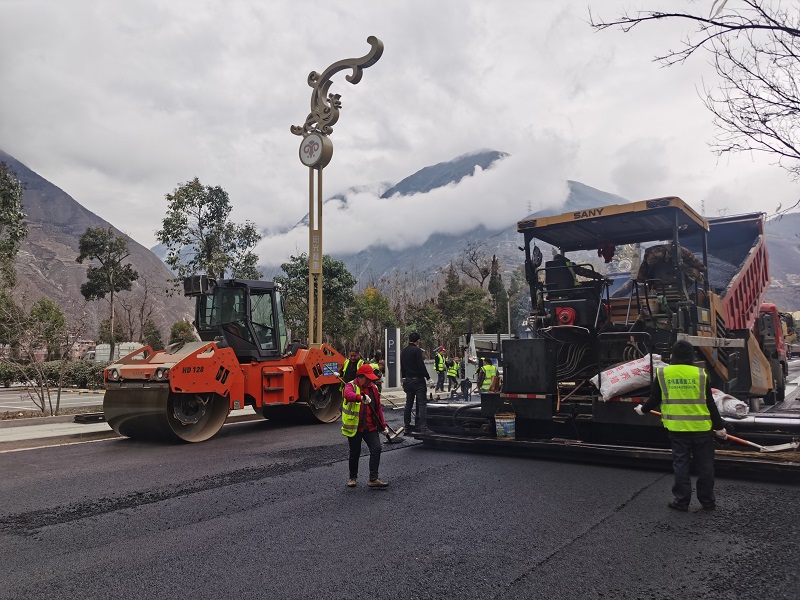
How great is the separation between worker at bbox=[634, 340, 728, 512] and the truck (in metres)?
1.09

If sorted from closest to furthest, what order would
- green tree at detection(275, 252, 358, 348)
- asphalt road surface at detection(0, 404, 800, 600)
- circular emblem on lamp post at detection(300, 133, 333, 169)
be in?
asphalt road surface at detection(0, 404, 800, 600) → circular emblem on lamp post at detection(300, 133, 333, 169) → green tree at detection(275, 252, 358, 348)

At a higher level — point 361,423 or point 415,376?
point 415,376

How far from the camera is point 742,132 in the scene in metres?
5.65

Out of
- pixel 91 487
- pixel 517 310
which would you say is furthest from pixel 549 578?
pixel 517 310

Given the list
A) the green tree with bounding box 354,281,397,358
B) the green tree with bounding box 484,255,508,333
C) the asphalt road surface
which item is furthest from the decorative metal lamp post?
the green tree with bounding box 484,255,508,333

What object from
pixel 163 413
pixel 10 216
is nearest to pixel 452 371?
pixel 163 413

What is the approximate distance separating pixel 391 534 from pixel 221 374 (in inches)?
234

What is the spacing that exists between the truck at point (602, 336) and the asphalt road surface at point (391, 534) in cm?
53

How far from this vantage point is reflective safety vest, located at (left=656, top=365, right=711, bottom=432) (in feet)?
16.9

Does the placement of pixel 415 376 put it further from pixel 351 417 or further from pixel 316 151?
pixel 316 151

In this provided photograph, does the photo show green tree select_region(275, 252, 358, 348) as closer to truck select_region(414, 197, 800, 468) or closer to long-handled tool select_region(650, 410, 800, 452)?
truck select_region(414, 197, 800, 468)

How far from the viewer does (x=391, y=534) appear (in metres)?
4.53

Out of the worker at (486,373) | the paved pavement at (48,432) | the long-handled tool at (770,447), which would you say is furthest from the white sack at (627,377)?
the worker at (486,373)

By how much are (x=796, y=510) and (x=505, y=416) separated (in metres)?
3.19
